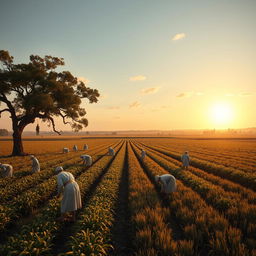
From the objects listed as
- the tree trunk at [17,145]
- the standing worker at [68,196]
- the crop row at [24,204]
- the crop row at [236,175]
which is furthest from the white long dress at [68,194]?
the tree trunk at [17,145]

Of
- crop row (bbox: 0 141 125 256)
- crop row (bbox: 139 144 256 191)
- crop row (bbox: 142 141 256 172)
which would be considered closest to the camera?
crop row (bbox: 0 141 125 256)

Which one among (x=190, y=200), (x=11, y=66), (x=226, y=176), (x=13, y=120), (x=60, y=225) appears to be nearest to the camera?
(x=60, y=225)

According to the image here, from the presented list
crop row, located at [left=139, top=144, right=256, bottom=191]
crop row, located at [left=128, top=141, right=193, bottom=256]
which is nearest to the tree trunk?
crop row, located at [left=128, top=141, right=193, bottom=256]

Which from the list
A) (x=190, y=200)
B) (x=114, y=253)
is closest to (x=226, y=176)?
(x=190, y=200)

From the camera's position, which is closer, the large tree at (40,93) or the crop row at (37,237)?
the crop row at (37,237)

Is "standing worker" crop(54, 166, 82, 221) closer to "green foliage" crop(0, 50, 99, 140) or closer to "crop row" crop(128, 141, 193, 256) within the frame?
"crop row" crop(128, 141, 193, 256)

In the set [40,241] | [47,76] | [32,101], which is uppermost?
[47,76]

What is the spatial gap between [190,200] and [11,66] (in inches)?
1120

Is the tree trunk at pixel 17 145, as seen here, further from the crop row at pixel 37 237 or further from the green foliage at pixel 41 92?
the crop row at pixel 37 237

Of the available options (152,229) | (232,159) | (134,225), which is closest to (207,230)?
(152,229)

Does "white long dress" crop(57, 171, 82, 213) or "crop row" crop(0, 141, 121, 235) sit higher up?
"white long dress" crop(57, 171, 82, 213)

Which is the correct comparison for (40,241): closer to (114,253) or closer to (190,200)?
(114,253)

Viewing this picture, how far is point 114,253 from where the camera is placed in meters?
5.08

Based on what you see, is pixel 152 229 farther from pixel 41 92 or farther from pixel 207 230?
pixel 41 92
